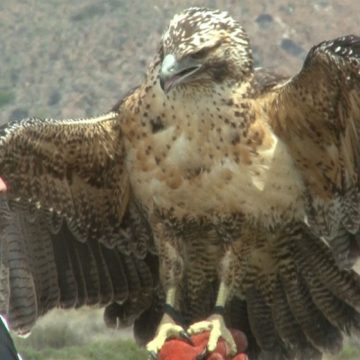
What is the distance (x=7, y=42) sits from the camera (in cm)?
4847

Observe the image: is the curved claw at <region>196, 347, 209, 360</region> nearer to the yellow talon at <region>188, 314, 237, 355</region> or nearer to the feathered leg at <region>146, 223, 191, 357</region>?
the yellow talon at <region>188, 314, 237, 355</region>

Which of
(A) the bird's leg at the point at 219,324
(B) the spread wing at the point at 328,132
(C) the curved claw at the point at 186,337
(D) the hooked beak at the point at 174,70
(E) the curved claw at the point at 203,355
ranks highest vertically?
(D) the hooked beak at the point at 174,70

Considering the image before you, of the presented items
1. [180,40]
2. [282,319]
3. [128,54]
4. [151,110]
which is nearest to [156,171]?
[151,110]

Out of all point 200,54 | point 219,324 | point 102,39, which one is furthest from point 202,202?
point 102,39

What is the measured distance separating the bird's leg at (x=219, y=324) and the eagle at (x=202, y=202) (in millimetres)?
14

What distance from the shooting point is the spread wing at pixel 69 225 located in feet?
26.9

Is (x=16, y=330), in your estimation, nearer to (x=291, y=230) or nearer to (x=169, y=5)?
(x=291, y=230)

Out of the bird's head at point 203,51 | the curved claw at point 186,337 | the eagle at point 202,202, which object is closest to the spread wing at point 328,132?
the eagle at point 202,202

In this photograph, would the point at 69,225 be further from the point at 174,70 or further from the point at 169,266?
the point at 174,70

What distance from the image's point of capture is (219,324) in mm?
7910

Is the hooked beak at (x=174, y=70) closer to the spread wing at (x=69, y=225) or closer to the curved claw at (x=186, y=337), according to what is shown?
the spread wing at (x=69, y=225)

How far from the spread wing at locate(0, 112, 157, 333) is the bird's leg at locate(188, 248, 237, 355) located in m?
0.67

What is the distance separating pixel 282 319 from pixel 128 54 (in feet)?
129

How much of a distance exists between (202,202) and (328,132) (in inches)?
34.0
